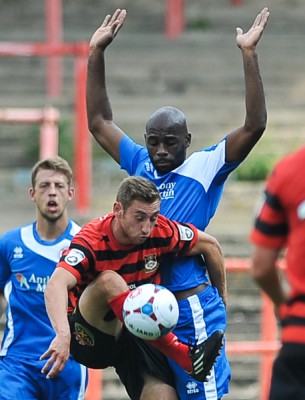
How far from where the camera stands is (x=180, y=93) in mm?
19609

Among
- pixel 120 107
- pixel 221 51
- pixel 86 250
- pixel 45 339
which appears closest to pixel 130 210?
pixel 86 250

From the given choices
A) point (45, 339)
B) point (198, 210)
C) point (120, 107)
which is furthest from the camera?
point (120, 107)

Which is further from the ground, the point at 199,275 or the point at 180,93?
the point at 180,93

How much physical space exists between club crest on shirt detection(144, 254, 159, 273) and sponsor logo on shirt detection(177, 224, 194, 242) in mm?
178

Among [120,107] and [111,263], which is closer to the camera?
[111,263]

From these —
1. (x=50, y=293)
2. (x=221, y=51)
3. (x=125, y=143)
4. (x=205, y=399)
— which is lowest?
(x=205, y=399)

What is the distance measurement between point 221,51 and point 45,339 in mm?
13087

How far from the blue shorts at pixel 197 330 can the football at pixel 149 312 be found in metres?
0.47

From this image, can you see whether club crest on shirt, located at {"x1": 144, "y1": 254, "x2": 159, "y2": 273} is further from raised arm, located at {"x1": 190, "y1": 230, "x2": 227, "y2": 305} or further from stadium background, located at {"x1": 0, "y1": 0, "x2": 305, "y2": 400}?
stadium background, located at {"x1": 0, "y1": 0, "x2": 305, "y2": 400}

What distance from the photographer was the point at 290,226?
5.59m

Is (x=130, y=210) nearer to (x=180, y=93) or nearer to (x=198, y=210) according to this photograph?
(x=198, y=210)

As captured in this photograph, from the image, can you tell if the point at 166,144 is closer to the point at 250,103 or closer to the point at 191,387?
the point at 250,103

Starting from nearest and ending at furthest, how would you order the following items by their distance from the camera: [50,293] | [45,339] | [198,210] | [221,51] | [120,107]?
[50,293], [198,210], [45,339], [120,107], [221,51]

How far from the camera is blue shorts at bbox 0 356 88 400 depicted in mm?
8414
